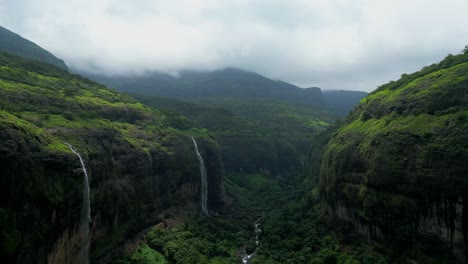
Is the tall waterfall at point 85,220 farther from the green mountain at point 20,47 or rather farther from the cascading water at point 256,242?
the green mountain at point 20,47

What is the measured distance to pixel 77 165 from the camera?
4759cm

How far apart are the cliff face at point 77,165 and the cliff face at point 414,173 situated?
3172 cm

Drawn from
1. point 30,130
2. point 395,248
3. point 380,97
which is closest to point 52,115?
point 30,130

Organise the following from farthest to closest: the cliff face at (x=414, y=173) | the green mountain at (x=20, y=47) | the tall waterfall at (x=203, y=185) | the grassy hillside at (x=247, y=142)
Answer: the green mountain at (x=20, y=47), the grassy hillside at (x=247, y=142), the tall waterfall at (x=203, y=185), the cliff face at (x=414, y=173)

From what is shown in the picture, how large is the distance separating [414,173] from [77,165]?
3905cm

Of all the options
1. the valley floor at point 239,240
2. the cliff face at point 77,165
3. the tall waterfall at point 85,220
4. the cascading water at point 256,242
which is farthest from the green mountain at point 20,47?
the tall waterfall at point 85,220

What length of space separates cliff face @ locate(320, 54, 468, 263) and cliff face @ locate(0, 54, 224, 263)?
104 ft

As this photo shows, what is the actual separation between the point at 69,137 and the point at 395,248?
142 ft


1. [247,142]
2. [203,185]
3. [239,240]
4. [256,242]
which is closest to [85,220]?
[239,240]

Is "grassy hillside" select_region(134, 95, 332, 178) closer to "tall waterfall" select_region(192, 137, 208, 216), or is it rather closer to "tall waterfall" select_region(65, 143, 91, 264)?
"tall waterfall" select_region(192, 137, 208, 216)

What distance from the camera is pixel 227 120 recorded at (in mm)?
162250

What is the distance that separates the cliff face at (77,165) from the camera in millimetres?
37719

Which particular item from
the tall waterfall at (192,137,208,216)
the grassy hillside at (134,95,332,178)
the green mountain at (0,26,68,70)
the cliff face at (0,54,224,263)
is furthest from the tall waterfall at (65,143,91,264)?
the green mountain at (0,26,68,70)

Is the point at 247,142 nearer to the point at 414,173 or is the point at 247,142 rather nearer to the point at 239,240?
the point at 239,240
